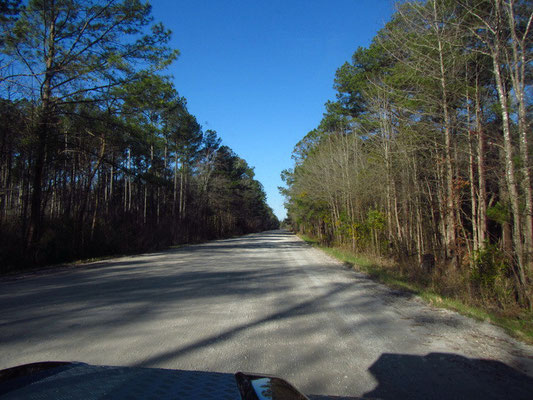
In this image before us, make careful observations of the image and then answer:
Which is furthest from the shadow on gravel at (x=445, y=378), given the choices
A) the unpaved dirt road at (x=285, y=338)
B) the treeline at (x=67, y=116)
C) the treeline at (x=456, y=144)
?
the treeline at (x=67, y=116)

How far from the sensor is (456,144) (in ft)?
34.9

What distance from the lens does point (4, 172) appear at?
20531 mm

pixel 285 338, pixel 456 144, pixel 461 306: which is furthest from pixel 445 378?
pixel 456 144

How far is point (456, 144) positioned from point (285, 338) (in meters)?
9.16

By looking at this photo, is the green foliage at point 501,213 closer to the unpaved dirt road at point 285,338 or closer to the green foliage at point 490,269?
the green foliage at point 490,269

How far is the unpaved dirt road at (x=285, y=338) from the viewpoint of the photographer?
11.0ft

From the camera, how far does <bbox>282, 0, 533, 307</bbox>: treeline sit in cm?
739

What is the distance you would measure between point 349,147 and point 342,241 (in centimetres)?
744

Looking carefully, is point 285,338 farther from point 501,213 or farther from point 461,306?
point 501,213

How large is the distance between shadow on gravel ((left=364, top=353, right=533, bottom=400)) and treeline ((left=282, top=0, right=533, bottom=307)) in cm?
416

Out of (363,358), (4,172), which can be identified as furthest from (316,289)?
(4,172)

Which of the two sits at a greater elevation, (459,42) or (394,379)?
(459,42)

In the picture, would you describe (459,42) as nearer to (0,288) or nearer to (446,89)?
(446,89)

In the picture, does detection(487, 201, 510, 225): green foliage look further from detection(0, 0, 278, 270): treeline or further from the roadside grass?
detection(0, 0, 278, 270): treeline
